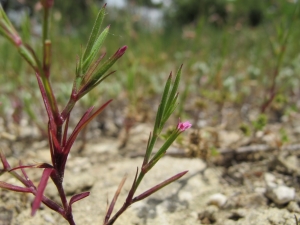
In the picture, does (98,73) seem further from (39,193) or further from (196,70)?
(196,70)

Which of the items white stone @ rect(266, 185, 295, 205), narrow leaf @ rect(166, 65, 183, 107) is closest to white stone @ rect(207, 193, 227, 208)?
white stone @ rect(266, 185, 295, 205)

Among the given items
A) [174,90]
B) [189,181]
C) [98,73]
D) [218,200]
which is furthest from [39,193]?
[189,181]

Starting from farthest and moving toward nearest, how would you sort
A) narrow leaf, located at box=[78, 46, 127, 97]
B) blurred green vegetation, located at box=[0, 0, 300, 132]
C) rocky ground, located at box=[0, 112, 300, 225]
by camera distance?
blurred green vegetation, located at box=[0, 0, 300, 132] → rocky ground, located at box=[0, 112, 300, 225] → narrow leaf, located at box=[78, 46, 127, 97]

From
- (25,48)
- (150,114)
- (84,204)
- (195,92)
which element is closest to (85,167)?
(84,204)

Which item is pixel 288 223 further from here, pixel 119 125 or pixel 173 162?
pixel 119 125

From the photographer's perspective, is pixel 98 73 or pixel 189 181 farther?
pixel 189 181

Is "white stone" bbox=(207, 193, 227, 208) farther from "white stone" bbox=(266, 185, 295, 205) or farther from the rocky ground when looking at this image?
"white stone" bbox=(266, 185, 295, 205)

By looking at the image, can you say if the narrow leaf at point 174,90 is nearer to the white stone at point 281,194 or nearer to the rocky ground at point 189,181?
the rocky ground at point 189,181

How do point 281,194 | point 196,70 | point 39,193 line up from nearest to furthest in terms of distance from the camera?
point 39,193, point 281,194, point 196,70
